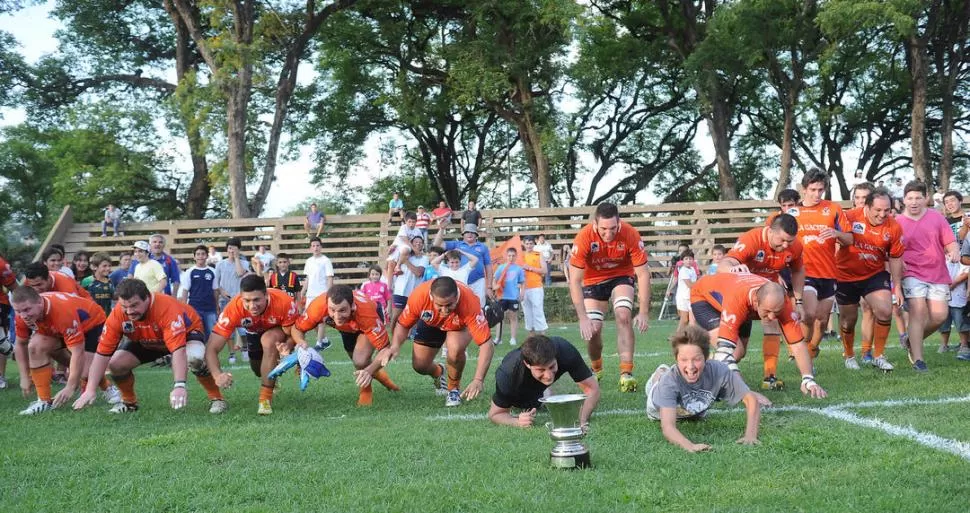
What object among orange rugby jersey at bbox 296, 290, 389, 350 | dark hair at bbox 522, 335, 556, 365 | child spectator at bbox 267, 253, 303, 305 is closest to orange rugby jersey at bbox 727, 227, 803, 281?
dark hair at bbox 522, 335, 556, 365

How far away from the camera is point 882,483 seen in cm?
430

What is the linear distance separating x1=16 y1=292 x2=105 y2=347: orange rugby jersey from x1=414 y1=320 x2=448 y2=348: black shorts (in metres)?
3.29

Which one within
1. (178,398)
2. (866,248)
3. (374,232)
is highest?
(374,232)

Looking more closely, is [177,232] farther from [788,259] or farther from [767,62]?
[788,259]

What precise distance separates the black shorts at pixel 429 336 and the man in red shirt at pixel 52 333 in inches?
126

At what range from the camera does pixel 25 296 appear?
25.0ft

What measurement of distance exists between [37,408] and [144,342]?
1.22 m

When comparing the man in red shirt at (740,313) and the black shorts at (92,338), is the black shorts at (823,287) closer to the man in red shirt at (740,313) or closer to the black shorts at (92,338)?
the man in red shirt at (740,313)

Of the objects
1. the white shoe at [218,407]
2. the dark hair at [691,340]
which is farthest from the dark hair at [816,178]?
the white shoe at [218,407]

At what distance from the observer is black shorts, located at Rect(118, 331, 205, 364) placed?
25.8ft

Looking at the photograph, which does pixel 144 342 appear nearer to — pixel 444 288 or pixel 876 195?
pixel 444 288

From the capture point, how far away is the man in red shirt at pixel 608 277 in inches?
331

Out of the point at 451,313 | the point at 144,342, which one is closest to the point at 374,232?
the point at 144,342

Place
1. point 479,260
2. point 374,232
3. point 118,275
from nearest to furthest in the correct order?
point 118,275, point 479,260, point 374,232
